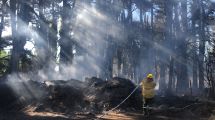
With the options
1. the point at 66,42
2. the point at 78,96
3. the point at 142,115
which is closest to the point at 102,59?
the point at 66,42

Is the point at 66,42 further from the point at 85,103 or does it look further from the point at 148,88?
the point at 148,88

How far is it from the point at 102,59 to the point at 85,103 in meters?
25.1

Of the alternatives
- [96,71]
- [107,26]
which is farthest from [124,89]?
[96,71]

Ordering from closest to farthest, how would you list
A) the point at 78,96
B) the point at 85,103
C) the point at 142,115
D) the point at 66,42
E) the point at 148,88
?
the point at 148,88, the point at 142,115, the point at 85,103, the point at 78,96, the point at 66,42

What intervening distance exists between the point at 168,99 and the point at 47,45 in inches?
948

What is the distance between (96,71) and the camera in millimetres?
46562

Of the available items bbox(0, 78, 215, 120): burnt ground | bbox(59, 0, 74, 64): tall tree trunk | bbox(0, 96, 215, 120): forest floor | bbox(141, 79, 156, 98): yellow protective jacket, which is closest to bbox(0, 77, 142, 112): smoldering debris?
bbox(0, 78, 215, 120): burnt ground

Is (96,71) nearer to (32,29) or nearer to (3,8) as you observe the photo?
(32,29)

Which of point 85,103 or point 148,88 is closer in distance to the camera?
point 148,88

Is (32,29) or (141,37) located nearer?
(32,29)

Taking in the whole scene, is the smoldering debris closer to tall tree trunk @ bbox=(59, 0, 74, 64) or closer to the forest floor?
the forest floor

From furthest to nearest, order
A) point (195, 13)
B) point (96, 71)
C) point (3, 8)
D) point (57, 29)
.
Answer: point (96, 71) → point (57, 29) → point (195, 13) → point (3, 8)

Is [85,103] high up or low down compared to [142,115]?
up

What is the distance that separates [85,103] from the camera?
18.2 meters
